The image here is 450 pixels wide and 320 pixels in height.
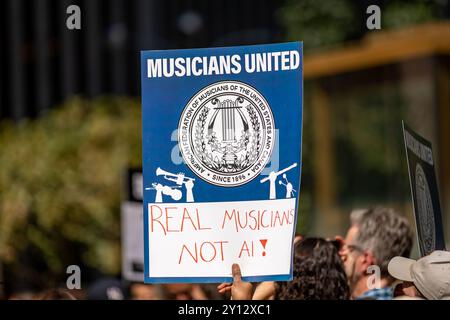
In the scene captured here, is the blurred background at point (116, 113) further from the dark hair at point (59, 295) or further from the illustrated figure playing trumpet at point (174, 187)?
the illustrated figure playing trumpet at point (174, 187)

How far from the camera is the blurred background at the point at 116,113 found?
690cm

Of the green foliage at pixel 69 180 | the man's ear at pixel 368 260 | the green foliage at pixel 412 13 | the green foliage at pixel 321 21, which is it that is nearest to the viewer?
the man's ear at pixel 368 260

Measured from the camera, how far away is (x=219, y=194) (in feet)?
9.02

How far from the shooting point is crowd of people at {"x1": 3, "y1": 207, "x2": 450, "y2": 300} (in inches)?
108

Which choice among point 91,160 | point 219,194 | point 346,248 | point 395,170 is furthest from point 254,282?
point 91,160

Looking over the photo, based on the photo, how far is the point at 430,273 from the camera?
9.01 ft

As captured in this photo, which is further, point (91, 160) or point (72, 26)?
point (91, 160)

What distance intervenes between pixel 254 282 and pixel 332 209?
4.70m

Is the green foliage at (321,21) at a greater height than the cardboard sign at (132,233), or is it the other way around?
the green foliage at (321,21)

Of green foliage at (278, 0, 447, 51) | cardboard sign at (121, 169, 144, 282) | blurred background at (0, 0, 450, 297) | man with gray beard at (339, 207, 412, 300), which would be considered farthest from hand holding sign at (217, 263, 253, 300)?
green foliage at (278, 0, 447, 51)

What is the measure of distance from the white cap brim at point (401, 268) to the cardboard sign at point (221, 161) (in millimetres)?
325

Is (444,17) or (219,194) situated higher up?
(444,17)

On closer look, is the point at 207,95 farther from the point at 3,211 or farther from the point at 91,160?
the point at 91,160

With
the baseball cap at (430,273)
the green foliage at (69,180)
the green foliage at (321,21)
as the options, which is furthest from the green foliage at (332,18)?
the baseball cap at (430,273)
